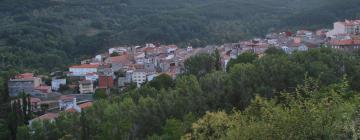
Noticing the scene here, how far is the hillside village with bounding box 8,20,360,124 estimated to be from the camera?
98.2 ft

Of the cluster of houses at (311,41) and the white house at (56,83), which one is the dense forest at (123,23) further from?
the cluster of houses at (311,41)

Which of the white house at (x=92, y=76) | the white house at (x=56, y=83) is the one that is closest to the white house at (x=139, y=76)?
the white house at (x=92, y=76)

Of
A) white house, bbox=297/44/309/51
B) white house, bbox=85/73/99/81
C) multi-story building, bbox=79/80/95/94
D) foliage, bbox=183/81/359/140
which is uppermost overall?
white house, bbox=297/44/309/51

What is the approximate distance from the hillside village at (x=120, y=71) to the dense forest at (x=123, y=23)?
17.0 feet

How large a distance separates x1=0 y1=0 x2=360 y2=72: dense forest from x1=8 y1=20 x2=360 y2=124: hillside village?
518 centimetres

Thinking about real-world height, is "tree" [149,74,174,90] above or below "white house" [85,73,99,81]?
above

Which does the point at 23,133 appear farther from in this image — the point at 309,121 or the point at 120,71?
the point at 120,71

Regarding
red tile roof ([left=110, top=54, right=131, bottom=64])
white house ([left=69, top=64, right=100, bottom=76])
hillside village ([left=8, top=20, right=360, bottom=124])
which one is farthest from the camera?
red tile roof ([left=110, top=54, right=131, bottom=64])

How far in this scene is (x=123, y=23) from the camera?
60156mm

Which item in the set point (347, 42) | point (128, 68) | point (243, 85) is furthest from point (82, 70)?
point (243, 85)

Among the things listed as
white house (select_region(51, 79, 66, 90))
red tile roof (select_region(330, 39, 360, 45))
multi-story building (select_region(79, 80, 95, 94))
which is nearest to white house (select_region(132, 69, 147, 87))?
multi-story building (select_region(79, 80, 95, 94))

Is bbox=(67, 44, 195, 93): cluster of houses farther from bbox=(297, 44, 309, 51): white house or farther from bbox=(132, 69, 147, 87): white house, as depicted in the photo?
bbox=(297, 44, 309, 51): white house

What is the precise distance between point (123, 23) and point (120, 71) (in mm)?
24673

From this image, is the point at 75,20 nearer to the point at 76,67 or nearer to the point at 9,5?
the point at 9,5
